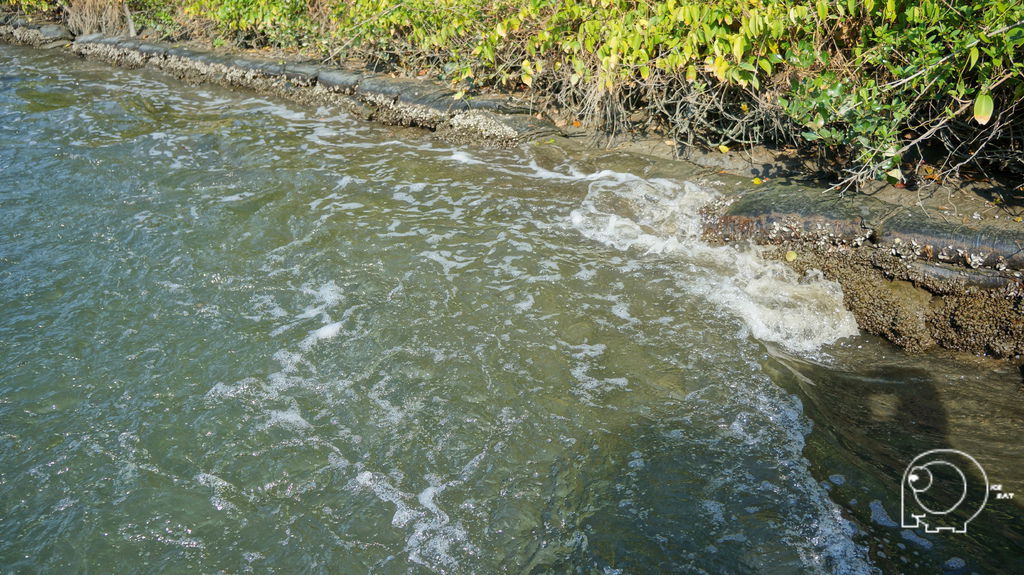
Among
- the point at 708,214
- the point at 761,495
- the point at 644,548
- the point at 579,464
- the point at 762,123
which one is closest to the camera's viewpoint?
the point at 644,548

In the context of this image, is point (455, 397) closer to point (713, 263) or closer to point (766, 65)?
point (713, 263)

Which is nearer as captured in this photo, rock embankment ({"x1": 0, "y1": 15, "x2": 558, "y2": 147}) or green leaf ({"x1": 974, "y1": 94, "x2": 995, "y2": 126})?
green leaf ({"x1": 974, "y1": 94, "x2": 995, "y2": 126})

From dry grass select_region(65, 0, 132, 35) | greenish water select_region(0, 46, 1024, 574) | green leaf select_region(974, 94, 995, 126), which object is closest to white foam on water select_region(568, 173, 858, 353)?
greenish water select_region(0, 46, 1024, 574)

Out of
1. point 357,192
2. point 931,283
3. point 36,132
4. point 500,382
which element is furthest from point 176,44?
point 931,283

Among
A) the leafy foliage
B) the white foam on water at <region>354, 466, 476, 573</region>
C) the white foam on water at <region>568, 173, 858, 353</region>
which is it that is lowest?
the white foam on water at <region>354, 466, 476, 573</region>

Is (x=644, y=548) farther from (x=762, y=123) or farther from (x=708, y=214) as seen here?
(x=762, y=123)

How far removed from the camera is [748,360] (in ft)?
12.9

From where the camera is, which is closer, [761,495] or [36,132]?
[761,495]

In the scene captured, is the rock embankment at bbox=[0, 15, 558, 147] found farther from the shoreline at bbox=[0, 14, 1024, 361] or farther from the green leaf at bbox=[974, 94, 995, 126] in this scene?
the green leaf at bbox=[974, 94, 995, 126]

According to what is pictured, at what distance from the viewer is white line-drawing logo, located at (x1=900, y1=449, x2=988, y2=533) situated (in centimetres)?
284

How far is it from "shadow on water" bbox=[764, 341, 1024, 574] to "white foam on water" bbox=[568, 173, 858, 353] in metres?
0.36

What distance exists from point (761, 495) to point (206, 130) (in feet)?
27.3

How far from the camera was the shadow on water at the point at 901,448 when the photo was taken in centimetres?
270

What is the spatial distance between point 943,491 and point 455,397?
2.44 metres
